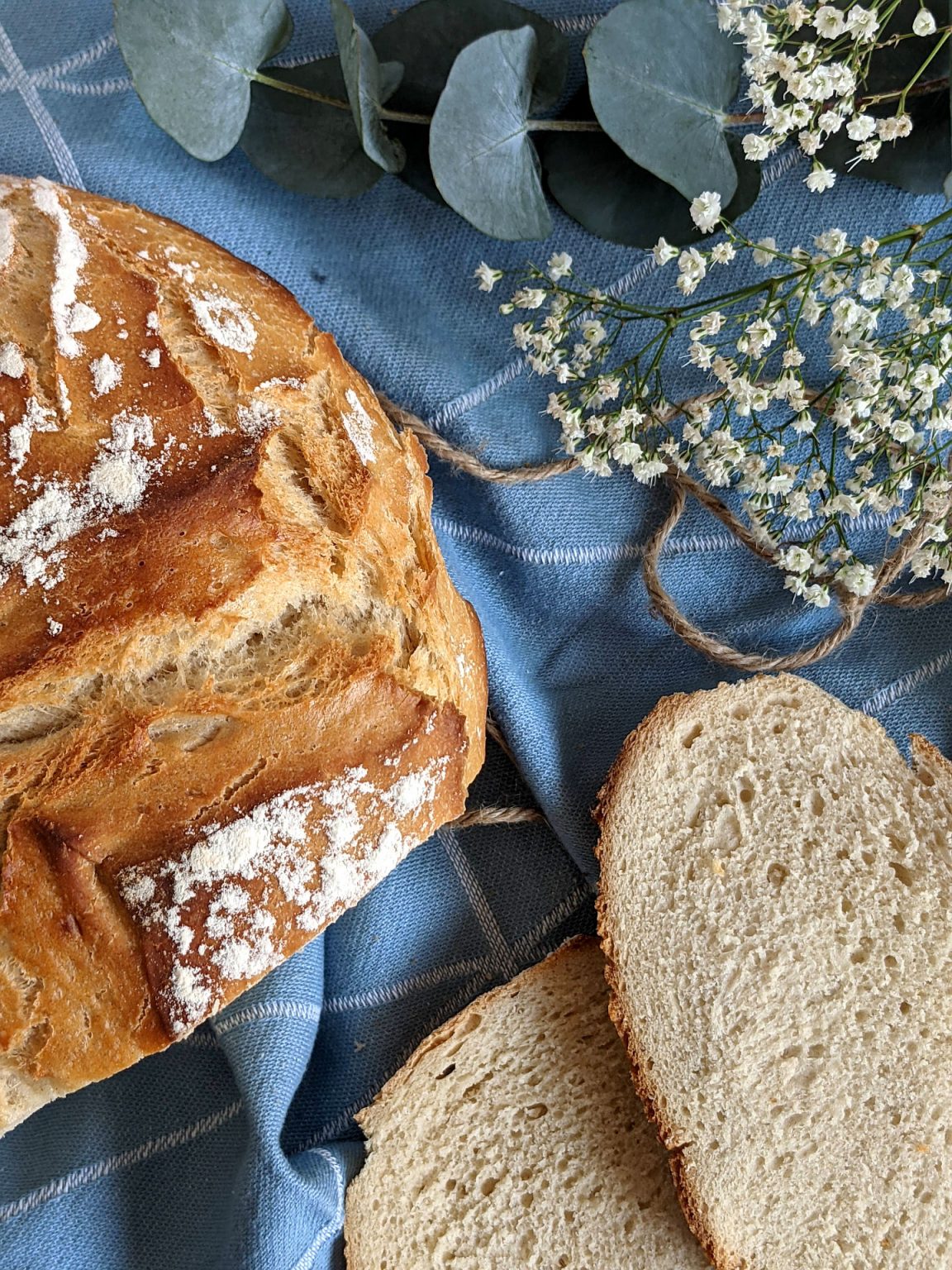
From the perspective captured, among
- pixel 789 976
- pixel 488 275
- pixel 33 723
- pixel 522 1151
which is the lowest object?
pixel 522 1151

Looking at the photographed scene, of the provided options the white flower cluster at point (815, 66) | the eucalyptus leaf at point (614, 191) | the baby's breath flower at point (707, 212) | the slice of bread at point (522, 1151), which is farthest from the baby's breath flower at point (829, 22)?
the slice of bread at point (522, 1151)

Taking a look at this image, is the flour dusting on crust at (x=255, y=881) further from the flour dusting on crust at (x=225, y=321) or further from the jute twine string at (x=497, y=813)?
the flour dusting on crust at (x=225, y=321)

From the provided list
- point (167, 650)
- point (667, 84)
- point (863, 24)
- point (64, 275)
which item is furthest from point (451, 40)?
point (167, 650)

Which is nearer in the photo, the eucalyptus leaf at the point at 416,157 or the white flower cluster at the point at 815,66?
the white flower cluster at the point at 815,66

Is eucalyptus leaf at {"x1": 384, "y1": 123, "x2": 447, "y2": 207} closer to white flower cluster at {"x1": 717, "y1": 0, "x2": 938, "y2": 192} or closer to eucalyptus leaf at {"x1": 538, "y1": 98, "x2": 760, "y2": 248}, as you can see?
eucalyptus leaf at {"x1": 538, "y1": 98, "x2": 760, "y2": 248}

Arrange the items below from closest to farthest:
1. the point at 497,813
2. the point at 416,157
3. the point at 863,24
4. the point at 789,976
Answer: the point at 863,24 → the point at 416,157 → the point at 789,976 → the point at 497,813

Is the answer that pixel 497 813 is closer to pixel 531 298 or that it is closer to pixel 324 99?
pixel 531 298
